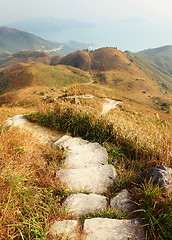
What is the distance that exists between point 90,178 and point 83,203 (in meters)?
0.69

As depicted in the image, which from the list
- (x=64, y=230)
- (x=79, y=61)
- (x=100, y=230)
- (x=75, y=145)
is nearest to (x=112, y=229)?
(x=100, y=230)

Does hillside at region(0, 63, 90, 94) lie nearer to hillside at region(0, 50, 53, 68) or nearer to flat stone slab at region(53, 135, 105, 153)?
flat stone slab at region(53, 135, 105, 153)

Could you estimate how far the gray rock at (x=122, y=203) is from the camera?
2.37 m

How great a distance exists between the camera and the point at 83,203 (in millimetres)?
2408

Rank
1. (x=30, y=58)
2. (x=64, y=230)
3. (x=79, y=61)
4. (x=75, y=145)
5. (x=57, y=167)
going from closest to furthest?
(x=64, y=230)
(x=57, y=167)
(x=75, y=145)
(x=79, y=61)
(x=30, y=58)

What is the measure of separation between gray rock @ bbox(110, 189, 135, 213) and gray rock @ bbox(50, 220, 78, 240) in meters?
0.76

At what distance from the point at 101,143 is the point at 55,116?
227 centimetres

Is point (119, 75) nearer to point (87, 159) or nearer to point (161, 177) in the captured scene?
point (87, 159)

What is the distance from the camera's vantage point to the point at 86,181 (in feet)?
9.80

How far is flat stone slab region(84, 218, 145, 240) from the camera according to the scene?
6.28 feet

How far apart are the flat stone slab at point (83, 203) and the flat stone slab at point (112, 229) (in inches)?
9.0

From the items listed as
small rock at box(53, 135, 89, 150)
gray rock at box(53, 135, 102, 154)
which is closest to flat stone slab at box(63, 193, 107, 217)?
gray rock at box(53, 135, 102, 154)

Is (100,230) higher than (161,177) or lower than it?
lower

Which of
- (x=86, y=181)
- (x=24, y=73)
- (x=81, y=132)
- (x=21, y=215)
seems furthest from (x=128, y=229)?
(x=24, y=73)
